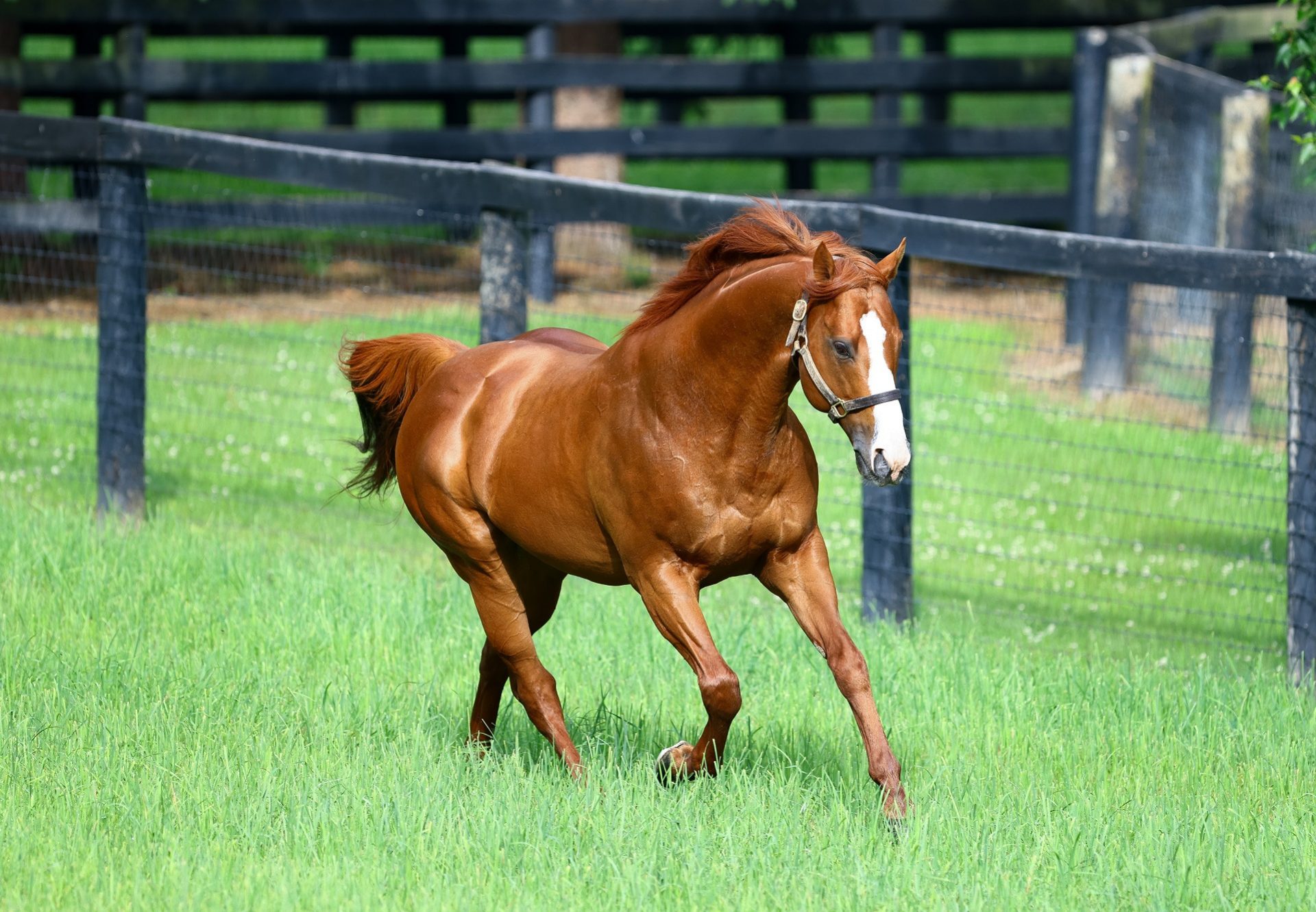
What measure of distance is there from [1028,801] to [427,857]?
5.46 feet

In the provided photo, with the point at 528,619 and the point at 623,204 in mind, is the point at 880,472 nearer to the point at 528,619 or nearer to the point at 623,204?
the point at 528,619

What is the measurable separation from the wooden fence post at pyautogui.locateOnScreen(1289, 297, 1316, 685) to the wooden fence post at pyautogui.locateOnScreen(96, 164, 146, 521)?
538 cm

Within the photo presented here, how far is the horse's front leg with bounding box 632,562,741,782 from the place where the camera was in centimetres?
411

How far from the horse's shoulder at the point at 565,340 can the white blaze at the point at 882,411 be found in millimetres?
1364

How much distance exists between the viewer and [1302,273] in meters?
5.70

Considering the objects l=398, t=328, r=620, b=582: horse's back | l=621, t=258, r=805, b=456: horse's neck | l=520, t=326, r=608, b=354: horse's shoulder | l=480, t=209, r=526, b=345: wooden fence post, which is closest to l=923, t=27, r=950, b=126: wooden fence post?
l=480, t=209, r=526, b=345: wooden fence post

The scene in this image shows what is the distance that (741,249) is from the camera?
4188mm

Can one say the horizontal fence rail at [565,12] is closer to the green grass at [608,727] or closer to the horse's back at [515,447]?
the green grass at [608,727]

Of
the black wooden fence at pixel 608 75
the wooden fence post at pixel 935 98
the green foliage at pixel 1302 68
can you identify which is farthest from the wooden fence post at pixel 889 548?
the wooden fence post at pixel 935 98

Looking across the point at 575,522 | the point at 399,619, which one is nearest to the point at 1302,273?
the point at 575,522

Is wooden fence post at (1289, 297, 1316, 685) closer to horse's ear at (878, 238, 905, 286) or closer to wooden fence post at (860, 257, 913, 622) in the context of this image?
wooden fence post at (860, 257, 913, 622)

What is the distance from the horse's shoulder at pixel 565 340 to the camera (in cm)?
498

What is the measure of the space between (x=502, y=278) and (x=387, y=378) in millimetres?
1871

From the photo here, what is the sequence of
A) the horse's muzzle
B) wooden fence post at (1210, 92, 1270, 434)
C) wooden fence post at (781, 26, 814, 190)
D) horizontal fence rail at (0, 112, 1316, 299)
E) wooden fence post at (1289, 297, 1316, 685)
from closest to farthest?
the horse's muzzle → wooden fence post at (1289, 297, 1316, 685) → horizontal fence rail at (0, 112, 1316, 299) → wooden fence post at (1210, 92, 1270, 434) → wooden fence post at (781, 26, 814, 190)
